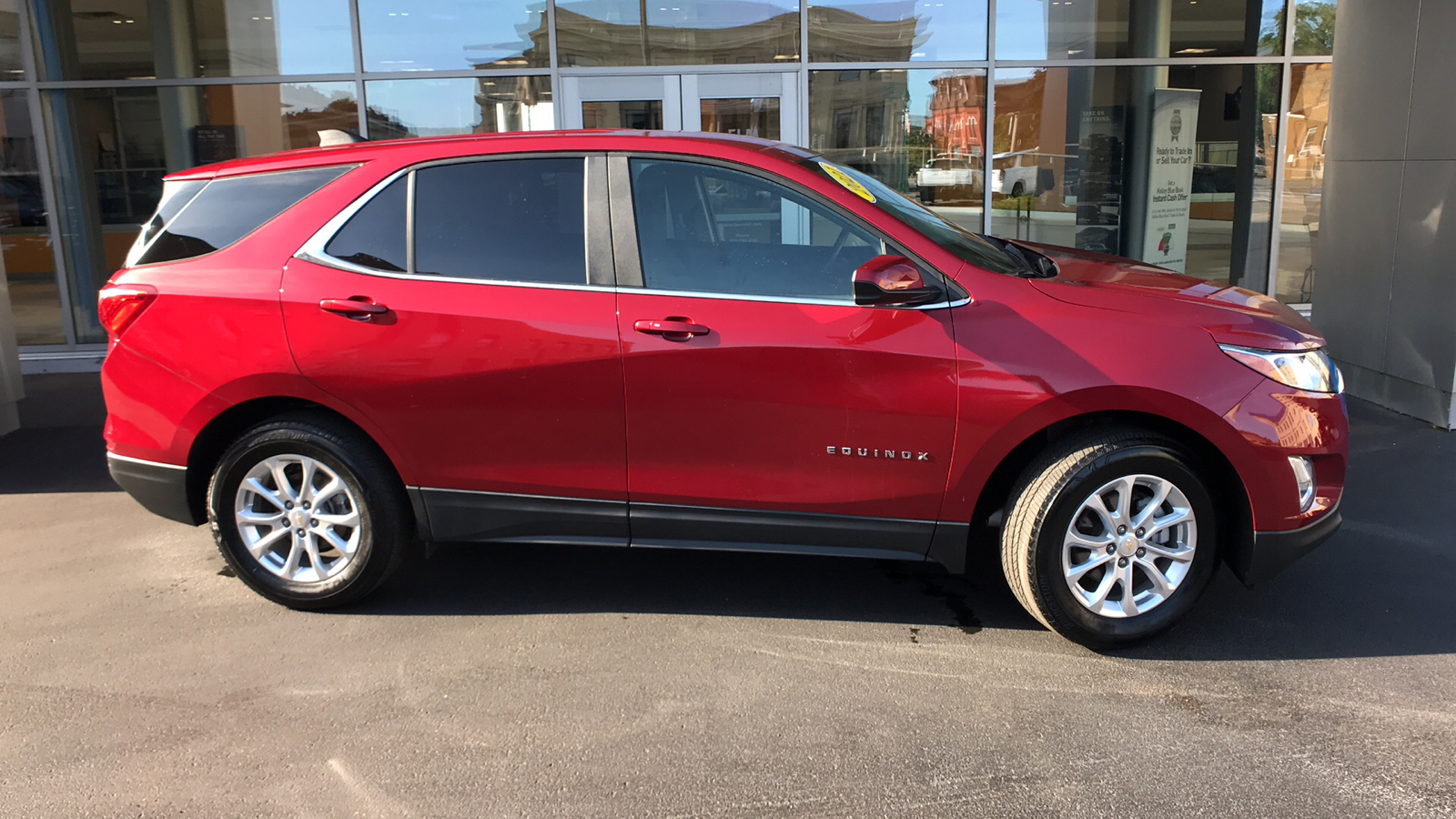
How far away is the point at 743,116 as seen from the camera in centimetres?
976

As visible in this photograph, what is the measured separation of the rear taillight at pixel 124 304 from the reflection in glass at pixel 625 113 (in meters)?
6.24

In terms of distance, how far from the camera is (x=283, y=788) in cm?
292

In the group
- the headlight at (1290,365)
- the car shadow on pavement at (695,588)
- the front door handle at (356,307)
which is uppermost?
the front door handle at (356,307)

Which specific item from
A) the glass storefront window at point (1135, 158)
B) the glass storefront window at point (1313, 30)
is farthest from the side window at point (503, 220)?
the glass storefront window at point (1313, 30)

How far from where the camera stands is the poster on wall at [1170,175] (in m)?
10.0

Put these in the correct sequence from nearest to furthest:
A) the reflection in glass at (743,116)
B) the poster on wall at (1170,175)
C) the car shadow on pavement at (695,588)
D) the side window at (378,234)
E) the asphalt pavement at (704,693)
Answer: the asphalt pavement at (704,693), the side window at (378,234), the car shadow on pavement at (695,588), the reflection in glass at (743,116), the poster on wall at (1170,175)

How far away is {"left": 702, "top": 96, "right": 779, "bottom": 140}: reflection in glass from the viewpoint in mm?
9641

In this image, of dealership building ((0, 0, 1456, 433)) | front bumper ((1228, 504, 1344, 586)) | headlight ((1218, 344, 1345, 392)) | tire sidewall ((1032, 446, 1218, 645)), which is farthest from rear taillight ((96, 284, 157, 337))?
dealership building ((0, 0, 1456, 433))

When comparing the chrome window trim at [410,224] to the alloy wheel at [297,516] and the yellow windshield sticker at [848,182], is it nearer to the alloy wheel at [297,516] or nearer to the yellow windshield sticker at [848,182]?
the alloy wheel at [297,516]

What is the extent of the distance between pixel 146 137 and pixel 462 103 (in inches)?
122

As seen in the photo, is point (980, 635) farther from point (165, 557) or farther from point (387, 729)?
point (165, 557)

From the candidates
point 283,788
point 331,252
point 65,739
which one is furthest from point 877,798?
point 331,252

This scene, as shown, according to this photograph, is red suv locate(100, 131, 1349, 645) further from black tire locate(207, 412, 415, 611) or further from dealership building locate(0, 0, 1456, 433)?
dealership building locate(0, 0, 1456, 433)

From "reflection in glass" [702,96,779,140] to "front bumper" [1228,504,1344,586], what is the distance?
22.4ft
